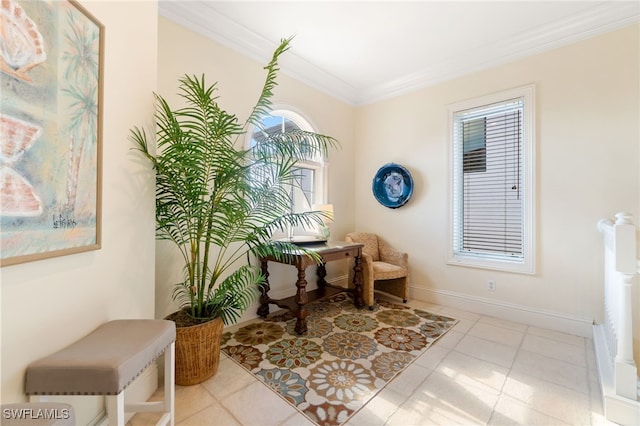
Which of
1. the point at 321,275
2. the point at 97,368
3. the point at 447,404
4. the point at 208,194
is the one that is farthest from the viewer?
the point at 321,275

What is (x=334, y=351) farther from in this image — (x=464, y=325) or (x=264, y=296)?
(x=464, y=325)

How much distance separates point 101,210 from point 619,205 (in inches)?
146

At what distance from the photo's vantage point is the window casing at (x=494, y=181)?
8.59 feet

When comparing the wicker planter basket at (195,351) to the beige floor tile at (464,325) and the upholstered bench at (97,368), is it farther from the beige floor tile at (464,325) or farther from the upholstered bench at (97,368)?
the beige floor tile at (464,325)

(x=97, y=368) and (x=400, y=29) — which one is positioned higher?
(x=400, y=29)

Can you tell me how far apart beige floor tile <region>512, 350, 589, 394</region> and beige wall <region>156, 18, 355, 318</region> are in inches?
86.4

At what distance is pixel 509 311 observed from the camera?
270 cm

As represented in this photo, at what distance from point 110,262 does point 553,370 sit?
2889 millimetres

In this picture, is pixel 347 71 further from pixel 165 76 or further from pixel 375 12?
pixel 165 76

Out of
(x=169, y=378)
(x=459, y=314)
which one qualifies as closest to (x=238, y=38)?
(x=169, y=378)

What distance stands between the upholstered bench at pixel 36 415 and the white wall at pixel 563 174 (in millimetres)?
3263

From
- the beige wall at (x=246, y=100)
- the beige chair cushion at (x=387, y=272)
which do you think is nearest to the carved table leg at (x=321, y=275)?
the beige wall at (x=246, y=100)

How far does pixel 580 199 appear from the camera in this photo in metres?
2.35

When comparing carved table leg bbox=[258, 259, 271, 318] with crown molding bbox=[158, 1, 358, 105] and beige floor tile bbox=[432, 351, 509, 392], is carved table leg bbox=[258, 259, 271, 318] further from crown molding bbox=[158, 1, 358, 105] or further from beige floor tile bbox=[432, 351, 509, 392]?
crown molding bbox=[158, 1, 358, 105]
